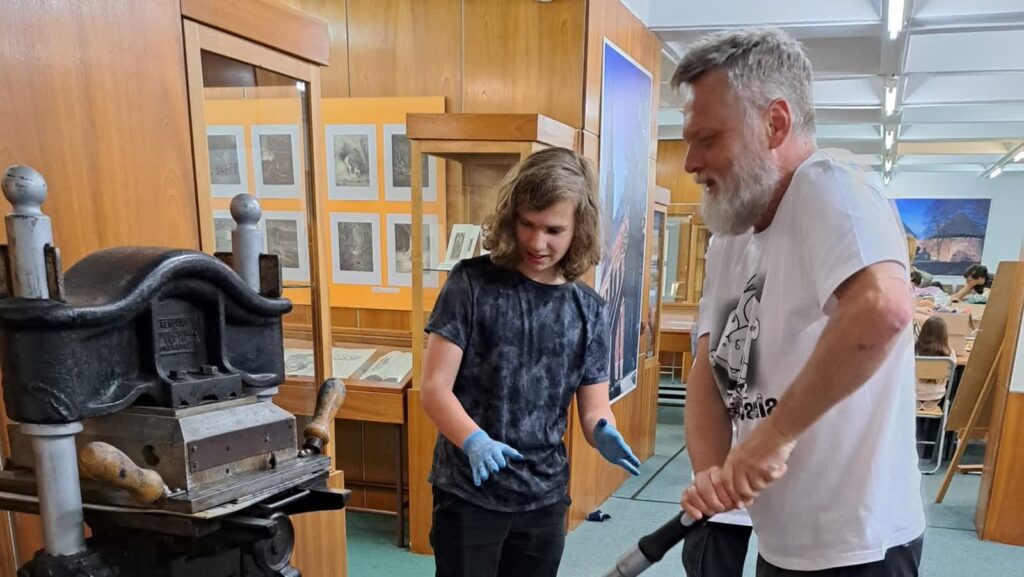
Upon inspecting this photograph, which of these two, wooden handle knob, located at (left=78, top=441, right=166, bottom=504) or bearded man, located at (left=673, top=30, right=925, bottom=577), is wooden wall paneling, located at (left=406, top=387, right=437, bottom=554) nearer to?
bearded man, located at (left=673, top=30, right=925, bottom=577)

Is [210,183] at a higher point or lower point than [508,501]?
higher

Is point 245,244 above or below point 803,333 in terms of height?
above

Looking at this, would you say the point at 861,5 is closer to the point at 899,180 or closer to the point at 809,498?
the point at 809,498

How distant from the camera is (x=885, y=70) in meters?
4.66

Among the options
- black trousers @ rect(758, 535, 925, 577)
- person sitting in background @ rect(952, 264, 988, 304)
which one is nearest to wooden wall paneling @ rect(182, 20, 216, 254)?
black trousers @ rect(758, 535, 925, 577)

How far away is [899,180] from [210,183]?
15728mm

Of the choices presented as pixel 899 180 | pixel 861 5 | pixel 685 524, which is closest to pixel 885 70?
pixel 861 5

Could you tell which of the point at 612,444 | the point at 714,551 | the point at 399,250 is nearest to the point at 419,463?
the point at 399,250

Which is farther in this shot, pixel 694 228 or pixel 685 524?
pixel 694 228

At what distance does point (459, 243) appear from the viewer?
2965 millimetres

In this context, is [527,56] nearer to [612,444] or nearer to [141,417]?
[612,444]

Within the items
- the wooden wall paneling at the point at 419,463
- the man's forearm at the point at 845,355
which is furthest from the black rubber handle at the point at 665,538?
the wooden wall paneling at the point at 419,463

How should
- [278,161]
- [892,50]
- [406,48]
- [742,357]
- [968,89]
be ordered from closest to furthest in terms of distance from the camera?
[742,357] < [278,161] < [406,48] < [892,50] < [968,89]

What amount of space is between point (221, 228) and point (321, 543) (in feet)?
3.23
